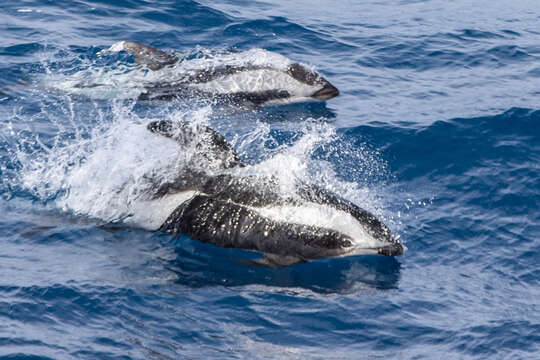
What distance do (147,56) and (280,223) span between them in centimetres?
664

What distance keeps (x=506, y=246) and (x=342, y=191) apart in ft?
7.21

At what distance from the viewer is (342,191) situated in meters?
Answer: 10.5

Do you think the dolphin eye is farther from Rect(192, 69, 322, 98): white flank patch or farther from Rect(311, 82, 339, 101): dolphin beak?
Rect(311, 82, 339, 101): dolphin beak

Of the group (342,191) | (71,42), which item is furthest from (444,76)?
(71,42)

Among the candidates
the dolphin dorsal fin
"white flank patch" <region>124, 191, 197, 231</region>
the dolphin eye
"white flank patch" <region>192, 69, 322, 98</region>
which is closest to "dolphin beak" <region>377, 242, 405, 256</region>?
"white flank patch" <region>124, 191, 197, 231</region>

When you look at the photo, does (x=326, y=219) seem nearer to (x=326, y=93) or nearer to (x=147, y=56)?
(x=326, y=93)

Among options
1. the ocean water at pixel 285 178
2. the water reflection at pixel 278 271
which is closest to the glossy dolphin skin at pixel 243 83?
the ocean water at pixel 285 178

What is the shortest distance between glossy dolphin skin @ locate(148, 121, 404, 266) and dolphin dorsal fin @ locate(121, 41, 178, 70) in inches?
229

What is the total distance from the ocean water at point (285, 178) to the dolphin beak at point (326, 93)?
171 mm

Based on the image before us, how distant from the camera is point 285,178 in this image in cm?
923

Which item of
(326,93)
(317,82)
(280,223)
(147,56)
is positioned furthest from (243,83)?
(280,223)

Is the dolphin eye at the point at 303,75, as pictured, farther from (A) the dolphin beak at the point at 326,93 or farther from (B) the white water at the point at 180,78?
(A) the dolphin beak at the point at 326,93

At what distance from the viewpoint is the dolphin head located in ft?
47.3

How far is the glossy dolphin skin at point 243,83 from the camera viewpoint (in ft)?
46.0
